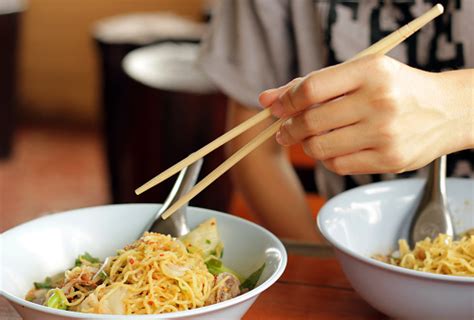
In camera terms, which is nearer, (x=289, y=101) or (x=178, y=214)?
(x=289, y=101)

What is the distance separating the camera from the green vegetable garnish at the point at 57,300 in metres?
0.88

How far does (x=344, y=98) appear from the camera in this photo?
2.95 feet

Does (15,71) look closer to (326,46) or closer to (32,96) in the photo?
(32,96)

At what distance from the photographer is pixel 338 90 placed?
883 millimetres

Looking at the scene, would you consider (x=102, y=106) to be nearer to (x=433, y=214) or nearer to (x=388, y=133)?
(x=433, y=214)

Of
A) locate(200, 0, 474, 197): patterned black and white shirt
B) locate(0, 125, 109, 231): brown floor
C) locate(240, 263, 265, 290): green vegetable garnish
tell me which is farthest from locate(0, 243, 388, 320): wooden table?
locate(0, 125, 109, 231): brown floor

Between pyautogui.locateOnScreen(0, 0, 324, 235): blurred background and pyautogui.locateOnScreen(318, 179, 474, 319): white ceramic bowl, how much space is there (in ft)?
2.05

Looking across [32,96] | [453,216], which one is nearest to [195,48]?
[32,96]

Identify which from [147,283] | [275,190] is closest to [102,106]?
[275,190]

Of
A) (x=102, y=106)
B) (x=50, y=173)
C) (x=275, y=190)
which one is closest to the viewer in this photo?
(x=275, y=190)

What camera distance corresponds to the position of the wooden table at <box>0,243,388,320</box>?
104cm

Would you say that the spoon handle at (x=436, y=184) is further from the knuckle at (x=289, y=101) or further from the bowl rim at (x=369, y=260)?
the knuckle at (x=289, y=101)

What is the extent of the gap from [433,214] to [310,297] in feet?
0.83

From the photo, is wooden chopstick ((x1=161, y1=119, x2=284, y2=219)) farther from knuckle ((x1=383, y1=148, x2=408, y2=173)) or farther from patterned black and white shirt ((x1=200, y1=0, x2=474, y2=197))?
patterned black and white shirt ((x1=200, y1=0, x2=474, y2=197))
